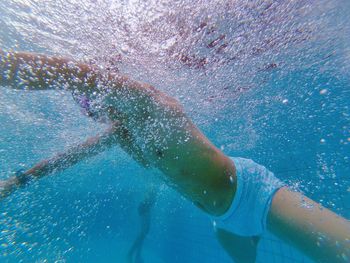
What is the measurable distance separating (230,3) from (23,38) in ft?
12.1

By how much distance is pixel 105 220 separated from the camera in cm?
2784

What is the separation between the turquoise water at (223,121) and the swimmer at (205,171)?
107cm

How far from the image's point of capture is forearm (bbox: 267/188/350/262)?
7.46 ft

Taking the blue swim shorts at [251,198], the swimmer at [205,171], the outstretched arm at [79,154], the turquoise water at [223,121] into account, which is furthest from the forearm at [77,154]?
the blue swim shorts at [251,198]

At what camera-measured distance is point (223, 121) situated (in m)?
10.8

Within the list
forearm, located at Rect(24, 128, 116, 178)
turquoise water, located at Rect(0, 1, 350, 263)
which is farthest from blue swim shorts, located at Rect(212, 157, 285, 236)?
turquoise water, located at Rect(0, 1, 350, 263)

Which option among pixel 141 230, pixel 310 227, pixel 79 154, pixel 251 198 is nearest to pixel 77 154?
pixel 79 154

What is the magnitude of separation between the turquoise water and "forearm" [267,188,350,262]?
340 cm

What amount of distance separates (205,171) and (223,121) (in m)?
8.32

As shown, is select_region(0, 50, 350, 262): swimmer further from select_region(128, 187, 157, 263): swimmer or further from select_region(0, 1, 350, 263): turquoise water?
select_region(128, 187, 157, 263): swimmer

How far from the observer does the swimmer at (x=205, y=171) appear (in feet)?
7.99

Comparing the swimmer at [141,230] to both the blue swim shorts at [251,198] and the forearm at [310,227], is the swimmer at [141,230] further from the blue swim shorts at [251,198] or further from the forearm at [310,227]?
the forearm at [310,227]

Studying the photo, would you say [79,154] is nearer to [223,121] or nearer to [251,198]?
[251,198]

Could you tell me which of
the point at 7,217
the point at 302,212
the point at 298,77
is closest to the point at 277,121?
the point at 298,77
